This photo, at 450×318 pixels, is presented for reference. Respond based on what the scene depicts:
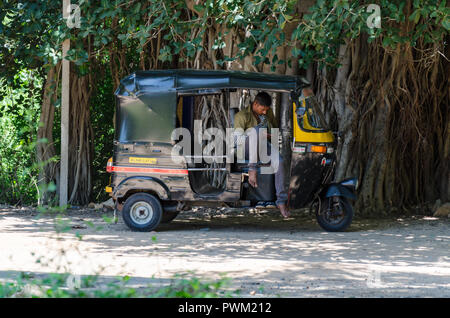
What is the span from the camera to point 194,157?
870 cm

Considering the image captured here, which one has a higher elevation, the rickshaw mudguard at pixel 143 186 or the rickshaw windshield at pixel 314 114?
the rickshaw windshield at pixel 314 114

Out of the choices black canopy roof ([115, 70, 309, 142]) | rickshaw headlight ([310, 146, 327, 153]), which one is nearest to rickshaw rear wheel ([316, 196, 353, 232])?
rickshaw headlight ([310, 146, 327, 153])

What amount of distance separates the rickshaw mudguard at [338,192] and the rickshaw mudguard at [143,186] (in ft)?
6.40

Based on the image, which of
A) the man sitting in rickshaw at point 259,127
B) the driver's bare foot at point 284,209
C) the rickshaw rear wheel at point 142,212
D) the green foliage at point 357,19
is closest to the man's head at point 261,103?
the man sitting in rickshaw at point 259,127

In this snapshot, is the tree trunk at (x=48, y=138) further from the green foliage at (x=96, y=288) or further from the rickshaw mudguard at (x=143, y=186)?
the green foliage at (x=96, y=288)

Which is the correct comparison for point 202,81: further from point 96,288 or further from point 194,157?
point 96,288

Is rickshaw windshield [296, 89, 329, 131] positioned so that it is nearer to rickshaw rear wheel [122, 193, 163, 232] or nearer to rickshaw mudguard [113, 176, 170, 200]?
rickshaw mudguard [113, 176, 170, 200]

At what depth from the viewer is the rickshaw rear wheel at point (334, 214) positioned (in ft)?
28.2

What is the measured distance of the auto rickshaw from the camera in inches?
331

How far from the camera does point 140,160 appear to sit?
8.61 meters

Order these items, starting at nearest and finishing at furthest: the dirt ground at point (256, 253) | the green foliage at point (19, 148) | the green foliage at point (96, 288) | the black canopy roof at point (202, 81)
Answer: the green foliage at point (96, 288), the dirt ground at point (256, 253), the black canopy roof at point (202, 81), the green foliage at point (19, 148)

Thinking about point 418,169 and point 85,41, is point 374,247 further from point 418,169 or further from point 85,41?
point 85,41

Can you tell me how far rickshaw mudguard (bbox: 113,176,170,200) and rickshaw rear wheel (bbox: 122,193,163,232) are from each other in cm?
10

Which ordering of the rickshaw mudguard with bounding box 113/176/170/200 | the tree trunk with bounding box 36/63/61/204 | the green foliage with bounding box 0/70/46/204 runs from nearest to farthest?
the rickshaw mudguard with bounding box 113/176/170/200, the tree trunk with bounding box 36/63/61/204, the green foliage with bounding box 0/70/46/204
